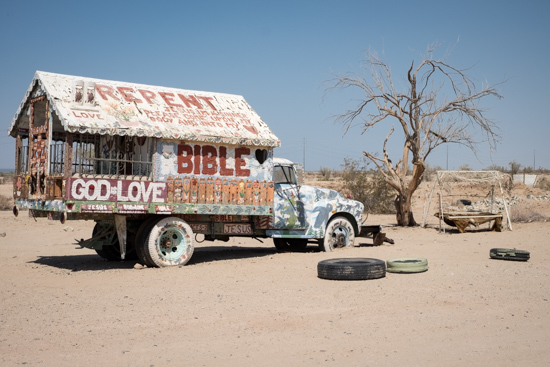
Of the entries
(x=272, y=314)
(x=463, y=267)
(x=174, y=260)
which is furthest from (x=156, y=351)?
(x=463, y=267)

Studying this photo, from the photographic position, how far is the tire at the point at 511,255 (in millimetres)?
12680

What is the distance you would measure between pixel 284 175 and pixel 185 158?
293 cm

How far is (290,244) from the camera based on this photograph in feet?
53.8

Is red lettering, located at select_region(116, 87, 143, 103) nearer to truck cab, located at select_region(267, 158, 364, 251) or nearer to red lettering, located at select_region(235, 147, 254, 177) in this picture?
red lettering, located at select_region(235, 147, 254, 177)

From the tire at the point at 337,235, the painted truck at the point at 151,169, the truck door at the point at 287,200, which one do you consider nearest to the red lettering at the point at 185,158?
the painted truck at the point at 151,169

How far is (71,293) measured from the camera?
32.1 ft

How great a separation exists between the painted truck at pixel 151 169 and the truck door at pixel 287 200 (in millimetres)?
24

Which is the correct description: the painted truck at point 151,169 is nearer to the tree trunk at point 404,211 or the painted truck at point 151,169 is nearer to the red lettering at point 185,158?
the red lettering at point 185,158

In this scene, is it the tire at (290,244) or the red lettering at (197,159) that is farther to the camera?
the tire at (290,244)

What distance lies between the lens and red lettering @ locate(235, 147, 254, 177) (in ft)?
44.2

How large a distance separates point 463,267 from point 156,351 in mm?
7182

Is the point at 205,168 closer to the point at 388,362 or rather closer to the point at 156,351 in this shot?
the point at 156,351

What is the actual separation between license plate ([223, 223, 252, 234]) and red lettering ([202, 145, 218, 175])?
4.45 ft

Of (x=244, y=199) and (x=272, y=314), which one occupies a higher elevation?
(x=244, y=199)
